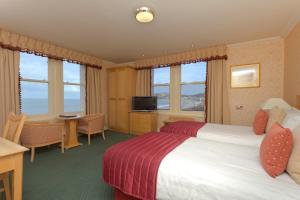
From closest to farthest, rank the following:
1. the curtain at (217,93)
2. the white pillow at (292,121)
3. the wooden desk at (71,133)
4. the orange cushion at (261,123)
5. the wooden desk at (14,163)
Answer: the wooden desk at (14,163) → the white pillow at (292,121) → the orange cushion at (261,123) → the wooden desk at (71,133) → the curtain at (217,93)

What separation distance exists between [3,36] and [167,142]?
3.75 meters

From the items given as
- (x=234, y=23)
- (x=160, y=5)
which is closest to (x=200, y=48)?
(x=234, y=23)

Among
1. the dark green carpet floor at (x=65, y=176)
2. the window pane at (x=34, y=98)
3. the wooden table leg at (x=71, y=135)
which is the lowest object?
the dark green carpet floor at (x=65, y=176)

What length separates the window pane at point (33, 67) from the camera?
11.5 ft

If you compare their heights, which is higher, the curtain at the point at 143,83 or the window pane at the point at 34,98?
the curtain at the point at 143,83

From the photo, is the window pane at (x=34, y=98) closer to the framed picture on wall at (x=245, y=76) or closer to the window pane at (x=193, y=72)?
the window pane at (x=193, y=72)

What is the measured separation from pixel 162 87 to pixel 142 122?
132 cm

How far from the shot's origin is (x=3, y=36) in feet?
9.94

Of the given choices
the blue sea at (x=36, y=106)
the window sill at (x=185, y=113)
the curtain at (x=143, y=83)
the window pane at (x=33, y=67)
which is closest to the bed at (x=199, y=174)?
the window sill at (x=185, y=113)

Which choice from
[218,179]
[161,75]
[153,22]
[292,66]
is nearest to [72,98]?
[161,75]

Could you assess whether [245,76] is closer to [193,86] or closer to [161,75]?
[193,86]

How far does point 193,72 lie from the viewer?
4.53 m

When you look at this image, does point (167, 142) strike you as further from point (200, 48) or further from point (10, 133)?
point (200, 48)

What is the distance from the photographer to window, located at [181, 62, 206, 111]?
437 cm
